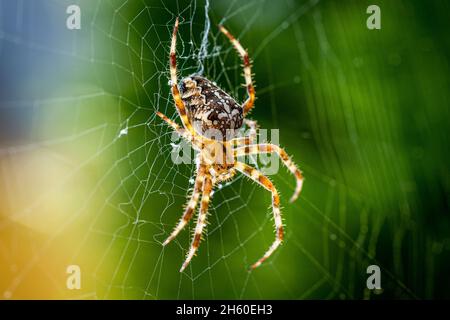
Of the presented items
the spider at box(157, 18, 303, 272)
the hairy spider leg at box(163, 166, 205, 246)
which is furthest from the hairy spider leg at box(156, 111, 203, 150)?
the hairy spider leg at box(163, 166, 205, 246)

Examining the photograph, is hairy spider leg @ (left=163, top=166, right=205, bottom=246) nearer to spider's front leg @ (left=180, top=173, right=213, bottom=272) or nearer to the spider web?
spider's front leg @ (left=180, top=173, right=213, bottom=272)

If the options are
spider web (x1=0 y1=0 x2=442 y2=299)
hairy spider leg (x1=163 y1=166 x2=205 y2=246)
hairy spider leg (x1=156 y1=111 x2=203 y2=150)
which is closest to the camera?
hairy spider leg (x1=163 y1=166 x2=205 y2=246)

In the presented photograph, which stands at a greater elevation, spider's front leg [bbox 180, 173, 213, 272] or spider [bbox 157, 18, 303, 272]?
A: spider [bbox 157, 18, 303, 272]

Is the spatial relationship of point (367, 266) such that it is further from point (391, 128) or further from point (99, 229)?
point (99, 229)

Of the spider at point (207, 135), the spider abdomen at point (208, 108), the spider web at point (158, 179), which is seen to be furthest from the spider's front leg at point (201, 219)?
the spider abdomen at point (208, 108)

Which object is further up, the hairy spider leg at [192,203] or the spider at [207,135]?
the spider at [207,135]

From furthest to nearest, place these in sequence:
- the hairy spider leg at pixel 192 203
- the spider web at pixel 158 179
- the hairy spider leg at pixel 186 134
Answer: the spider web at pixel 158 179 → the hairy spider leg at pixel 186 134 → the hairy spider leg at pixel 192 203

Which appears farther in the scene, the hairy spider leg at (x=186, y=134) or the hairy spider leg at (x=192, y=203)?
the hairy spider leg at (x=186, y=134)

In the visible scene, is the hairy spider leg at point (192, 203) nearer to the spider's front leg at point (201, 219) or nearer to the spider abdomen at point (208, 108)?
the spider's front leg at point (201, 219)
